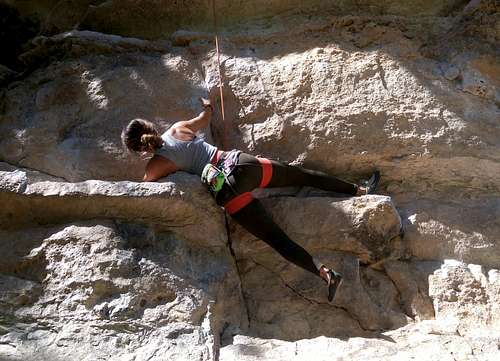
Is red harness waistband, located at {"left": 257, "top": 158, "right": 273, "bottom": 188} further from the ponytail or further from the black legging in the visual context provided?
the ponytail

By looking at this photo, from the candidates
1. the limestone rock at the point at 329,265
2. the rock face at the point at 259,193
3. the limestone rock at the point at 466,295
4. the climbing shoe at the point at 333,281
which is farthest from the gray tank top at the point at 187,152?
the limestone rock at the point at 466,295

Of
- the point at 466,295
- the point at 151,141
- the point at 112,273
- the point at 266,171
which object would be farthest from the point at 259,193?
the point at 466,295

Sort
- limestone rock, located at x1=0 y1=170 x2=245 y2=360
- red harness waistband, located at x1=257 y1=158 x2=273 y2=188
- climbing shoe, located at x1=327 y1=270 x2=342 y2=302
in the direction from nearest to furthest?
limestone rock, located at x1=0 y1=170 x2=245 y2=360, climbing shoe, located at x1=327 y1=270 x2=342 y2=302, red harness waistband, located at x1=257 y1=158 x2=273 y2=188

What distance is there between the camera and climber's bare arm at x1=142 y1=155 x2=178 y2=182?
361 cm

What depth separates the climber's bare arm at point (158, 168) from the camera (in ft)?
11.8

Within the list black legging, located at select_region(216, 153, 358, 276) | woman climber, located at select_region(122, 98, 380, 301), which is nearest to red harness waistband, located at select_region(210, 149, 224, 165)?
woman climber, located at select_region(122, 98, 380, 301)

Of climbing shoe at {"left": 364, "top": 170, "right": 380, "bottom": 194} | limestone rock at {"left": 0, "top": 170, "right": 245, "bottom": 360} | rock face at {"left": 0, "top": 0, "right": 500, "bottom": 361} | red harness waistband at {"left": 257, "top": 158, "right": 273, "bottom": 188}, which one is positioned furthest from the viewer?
climbing shoe at {"left": 364, "top": 170, "right": 380, "bottom": 194}

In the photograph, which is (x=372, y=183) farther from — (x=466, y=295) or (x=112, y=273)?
(x=112, y=273)

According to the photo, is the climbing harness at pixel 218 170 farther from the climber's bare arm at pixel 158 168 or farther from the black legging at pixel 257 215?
the climber's bare arm at pixel 158 168

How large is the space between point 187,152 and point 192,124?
24cm

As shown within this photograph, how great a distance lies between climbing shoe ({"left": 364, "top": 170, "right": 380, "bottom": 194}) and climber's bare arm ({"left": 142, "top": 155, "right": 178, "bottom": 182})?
1.23m

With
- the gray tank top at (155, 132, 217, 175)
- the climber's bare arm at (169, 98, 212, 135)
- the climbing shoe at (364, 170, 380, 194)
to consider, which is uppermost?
the climber's bare arm at (169, 98, 212, 135)

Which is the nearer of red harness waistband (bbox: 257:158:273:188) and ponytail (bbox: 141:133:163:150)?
ponytail (bbox: 141:133:163:150)

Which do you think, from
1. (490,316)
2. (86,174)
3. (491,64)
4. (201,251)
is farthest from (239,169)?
(491,64)
